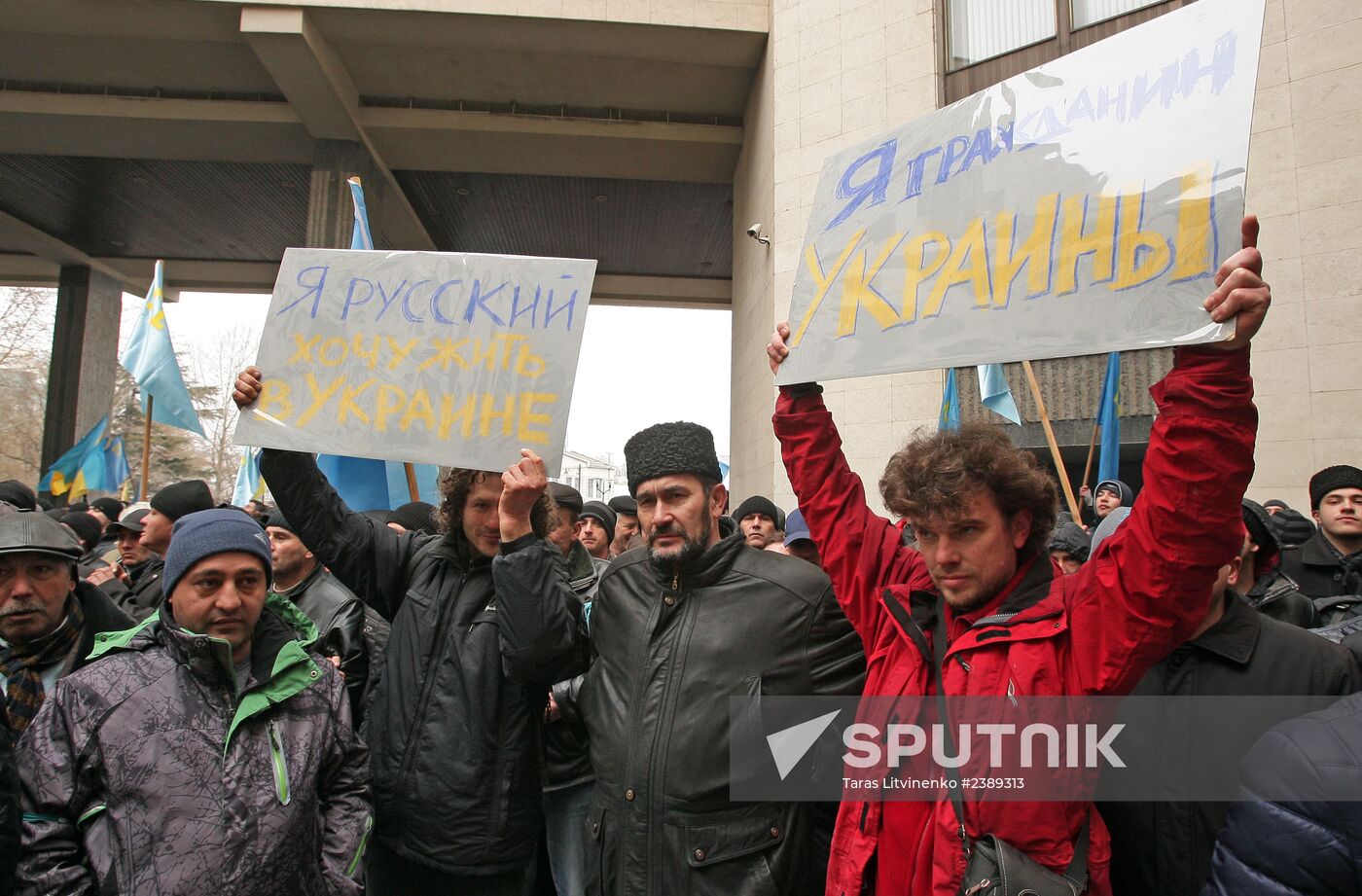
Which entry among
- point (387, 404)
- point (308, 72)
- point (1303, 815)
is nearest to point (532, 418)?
point (387, 404)

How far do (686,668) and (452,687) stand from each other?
747 millimetres

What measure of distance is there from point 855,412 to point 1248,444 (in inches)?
302

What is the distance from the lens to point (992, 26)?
9172 millimetres

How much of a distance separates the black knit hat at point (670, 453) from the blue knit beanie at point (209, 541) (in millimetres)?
1042

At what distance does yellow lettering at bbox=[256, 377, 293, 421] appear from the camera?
265 centimetres

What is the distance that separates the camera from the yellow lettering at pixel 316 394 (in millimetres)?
2639

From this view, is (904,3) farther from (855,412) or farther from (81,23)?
(81,23)

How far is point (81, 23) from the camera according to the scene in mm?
11531

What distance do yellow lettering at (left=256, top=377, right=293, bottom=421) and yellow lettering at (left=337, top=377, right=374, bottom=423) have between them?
0.56ft

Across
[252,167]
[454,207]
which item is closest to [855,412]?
[454,207]

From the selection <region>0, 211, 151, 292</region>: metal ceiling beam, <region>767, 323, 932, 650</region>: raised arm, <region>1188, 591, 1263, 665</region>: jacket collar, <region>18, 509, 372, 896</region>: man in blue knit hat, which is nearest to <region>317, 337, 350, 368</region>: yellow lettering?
<region>18, 509, 372, 896</region>: man in blue knit hat

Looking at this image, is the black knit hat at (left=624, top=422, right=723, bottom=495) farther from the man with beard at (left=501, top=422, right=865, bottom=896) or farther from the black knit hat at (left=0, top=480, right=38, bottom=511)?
the black knit hat at (left=0, top=480, right=38, bottom=511)

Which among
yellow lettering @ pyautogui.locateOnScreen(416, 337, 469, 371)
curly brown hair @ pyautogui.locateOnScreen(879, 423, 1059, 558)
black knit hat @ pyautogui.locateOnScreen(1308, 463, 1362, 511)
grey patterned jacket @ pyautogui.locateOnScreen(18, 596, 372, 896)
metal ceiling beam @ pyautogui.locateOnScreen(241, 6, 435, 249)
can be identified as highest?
metal ceiling beam @ pyautogui.locateOnScreen(241, 6, 435, 249)

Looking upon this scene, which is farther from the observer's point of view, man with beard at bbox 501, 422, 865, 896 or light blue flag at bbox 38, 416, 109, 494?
light blue flag at bbox 38, 416, 109, 494
